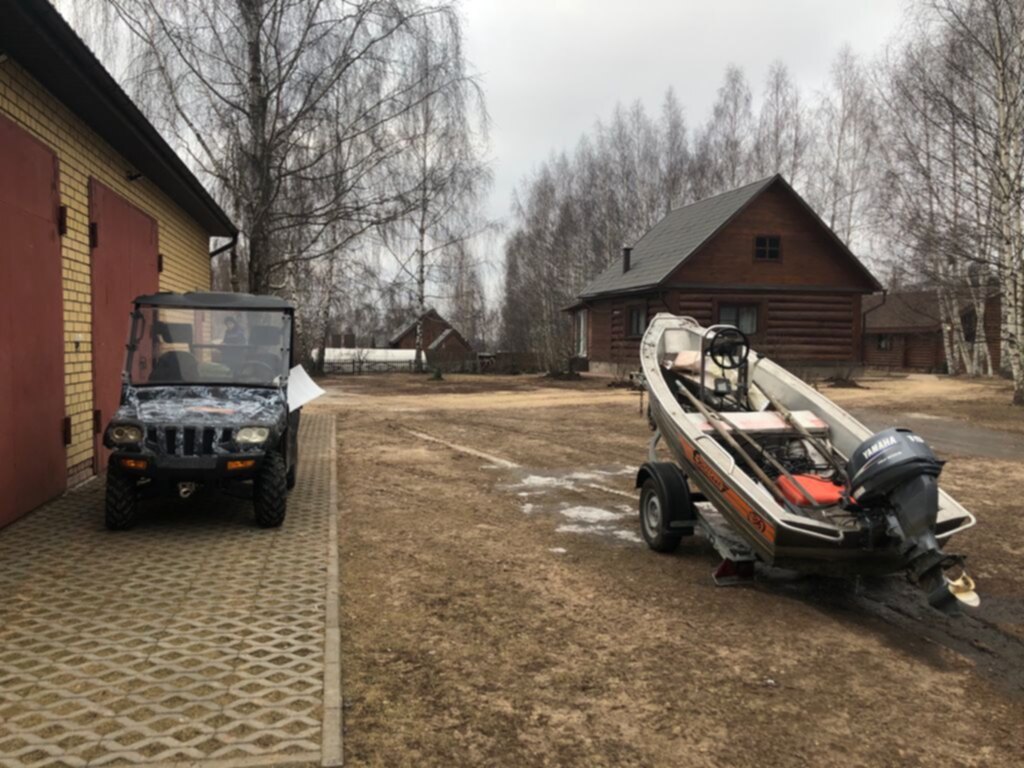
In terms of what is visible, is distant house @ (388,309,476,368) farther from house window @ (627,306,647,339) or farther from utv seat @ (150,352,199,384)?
utv seat @ (150,352,199,384)

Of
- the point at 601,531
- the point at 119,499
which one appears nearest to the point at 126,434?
the point at 119,499

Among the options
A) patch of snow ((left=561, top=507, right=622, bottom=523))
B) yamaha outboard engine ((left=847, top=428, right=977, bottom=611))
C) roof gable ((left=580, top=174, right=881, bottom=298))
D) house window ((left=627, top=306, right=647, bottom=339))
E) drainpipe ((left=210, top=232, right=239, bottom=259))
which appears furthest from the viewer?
house window ((left=627, top=306, right=647, bottom=339))

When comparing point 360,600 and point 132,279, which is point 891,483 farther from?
point 132,279

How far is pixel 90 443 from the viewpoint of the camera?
8.20m

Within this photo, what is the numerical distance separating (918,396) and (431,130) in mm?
16003

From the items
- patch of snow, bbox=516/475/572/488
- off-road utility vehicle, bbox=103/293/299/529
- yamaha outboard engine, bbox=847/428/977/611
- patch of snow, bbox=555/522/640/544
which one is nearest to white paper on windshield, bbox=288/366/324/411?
off-road utility vehicle, bbox=103/293/299/529

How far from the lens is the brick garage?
6.02 metres

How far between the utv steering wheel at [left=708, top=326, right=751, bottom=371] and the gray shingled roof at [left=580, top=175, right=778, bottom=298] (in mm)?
18571

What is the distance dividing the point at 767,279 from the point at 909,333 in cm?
2042

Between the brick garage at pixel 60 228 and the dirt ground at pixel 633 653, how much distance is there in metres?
2.94

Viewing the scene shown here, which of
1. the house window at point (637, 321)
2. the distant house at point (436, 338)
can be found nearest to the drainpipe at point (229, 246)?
the house window at point (637, 321)

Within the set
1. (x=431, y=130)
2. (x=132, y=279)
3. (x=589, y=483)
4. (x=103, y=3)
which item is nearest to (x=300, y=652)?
(x=589, y=483)

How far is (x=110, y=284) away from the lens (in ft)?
28.3

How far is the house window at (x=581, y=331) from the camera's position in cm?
3588
